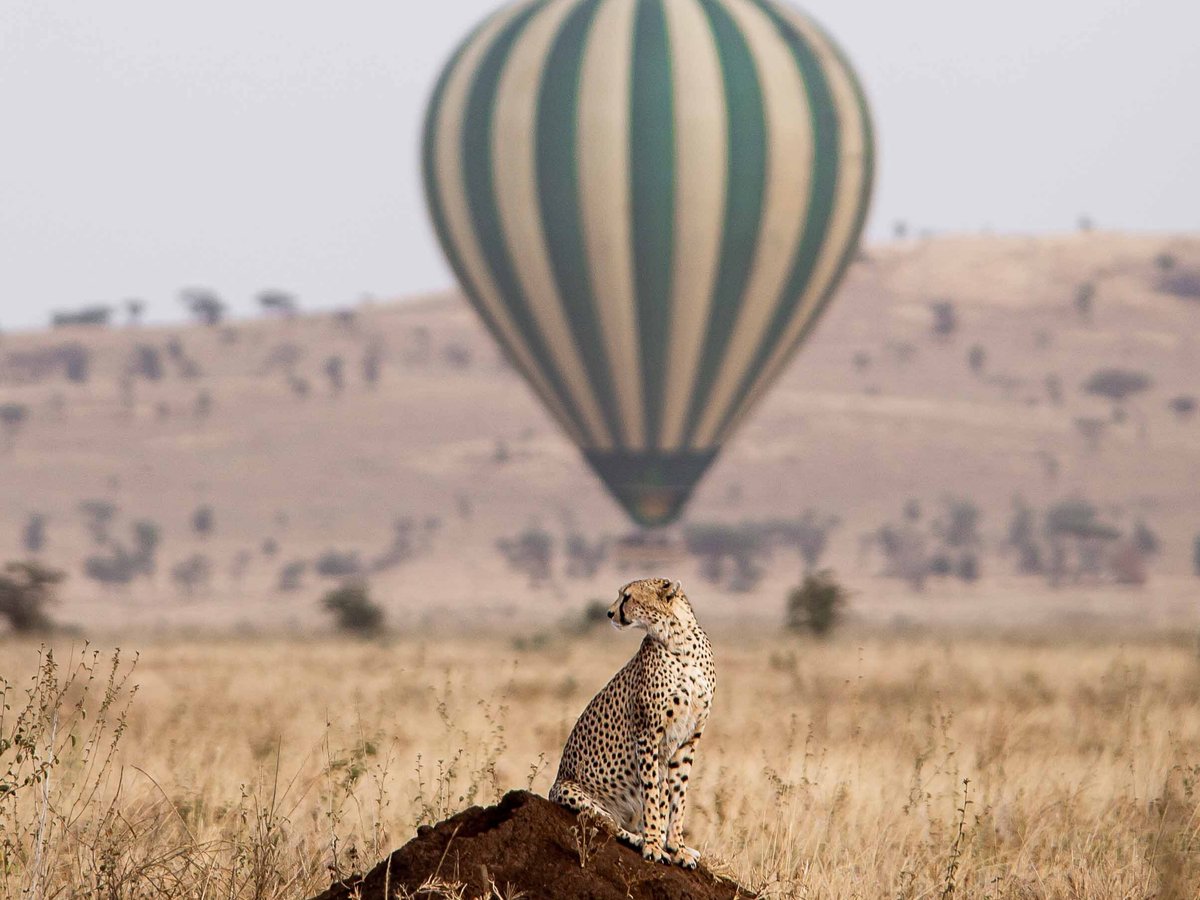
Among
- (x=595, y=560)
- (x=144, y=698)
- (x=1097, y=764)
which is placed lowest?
(x=595, y=560)

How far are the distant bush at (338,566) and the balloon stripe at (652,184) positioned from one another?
48395 mm

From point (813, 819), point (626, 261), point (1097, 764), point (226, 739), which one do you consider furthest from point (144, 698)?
point (626, 261)

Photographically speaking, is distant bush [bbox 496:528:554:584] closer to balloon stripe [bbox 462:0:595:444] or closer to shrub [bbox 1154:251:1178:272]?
balloon stripe [bbox 462:0:595:444]

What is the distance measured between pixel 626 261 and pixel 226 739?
2984cm

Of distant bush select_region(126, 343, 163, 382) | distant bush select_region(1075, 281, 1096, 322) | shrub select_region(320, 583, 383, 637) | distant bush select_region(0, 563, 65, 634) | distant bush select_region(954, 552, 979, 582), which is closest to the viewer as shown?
distant bush select_region(0, 563, 65, 634)

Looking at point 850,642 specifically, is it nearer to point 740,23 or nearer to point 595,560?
point 740,23

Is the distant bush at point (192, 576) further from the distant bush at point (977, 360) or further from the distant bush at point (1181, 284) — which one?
the distant bush at point (1181, 284)

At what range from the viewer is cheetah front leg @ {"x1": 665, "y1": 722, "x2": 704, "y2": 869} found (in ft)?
22.1

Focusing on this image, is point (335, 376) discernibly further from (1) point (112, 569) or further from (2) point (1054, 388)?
(2) point (1054, 388)

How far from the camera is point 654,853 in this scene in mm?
6719

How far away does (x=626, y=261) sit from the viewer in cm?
4428

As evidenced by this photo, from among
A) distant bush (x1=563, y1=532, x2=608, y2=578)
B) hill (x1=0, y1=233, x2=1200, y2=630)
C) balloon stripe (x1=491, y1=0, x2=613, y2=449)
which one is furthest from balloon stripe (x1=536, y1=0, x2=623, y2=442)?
distant bush (x1=563, y1=532, x2=608, y2=578)

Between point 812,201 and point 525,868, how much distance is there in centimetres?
3871

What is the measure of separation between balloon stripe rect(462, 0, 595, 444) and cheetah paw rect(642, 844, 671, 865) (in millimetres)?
37797
